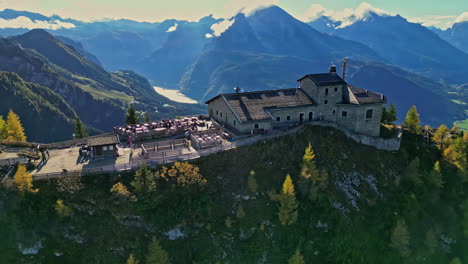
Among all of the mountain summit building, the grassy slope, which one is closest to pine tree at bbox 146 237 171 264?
the grassy slope

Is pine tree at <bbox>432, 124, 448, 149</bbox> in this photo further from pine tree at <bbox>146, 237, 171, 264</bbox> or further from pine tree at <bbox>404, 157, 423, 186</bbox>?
pine tree at <bbox>146, 237, 171, 264</bbox>

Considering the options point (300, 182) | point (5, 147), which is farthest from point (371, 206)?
point (5, 147)

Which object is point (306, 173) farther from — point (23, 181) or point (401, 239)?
point (23, 181)

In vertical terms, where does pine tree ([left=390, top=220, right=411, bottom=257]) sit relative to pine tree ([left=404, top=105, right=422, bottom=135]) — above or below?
below

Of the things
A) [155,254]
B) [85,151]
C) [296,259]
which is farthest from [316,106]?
[85,151]

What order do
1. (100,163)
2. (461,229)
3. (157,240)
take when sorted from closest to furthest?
(157,240) → (100,163) → (461,229)

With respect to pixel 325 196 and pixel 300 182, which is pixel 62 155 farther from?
pixel 325 196
